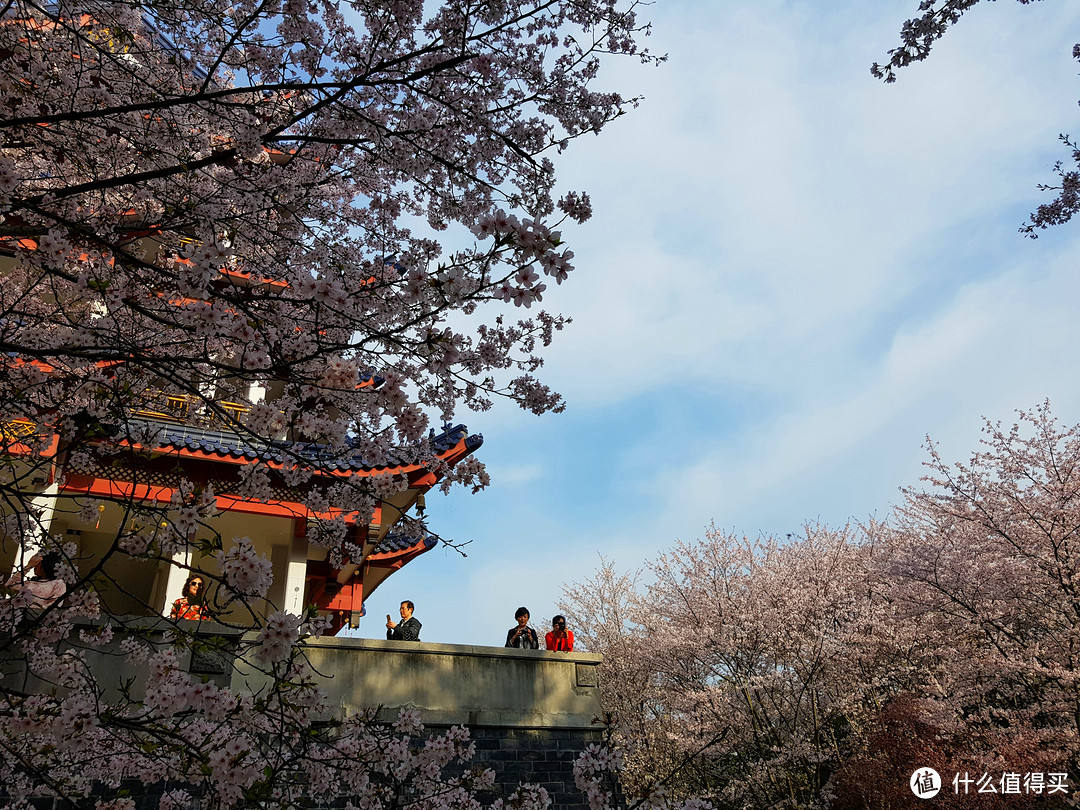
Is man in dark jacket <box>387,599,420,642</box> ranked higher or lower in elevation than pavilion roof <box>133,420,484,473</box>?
lower

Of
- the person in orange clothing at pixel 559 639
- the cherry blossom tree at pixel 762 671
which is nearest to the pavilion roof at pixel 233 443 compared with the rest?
the person in orange clothing at pixel 559 639

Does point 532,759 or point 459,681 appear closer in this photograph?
point 532,759

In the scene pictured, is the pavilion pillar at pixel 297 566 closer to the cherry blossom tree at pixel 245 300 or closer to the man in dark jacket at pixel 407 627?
the man in dark jacket at pixel 407 627

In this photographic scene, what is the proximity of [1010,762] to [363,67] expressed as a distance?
1309 cm

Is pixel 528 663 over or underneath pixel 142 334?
underneath

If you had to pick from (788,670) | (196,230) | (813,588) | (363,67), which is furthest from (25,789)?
(813,588)

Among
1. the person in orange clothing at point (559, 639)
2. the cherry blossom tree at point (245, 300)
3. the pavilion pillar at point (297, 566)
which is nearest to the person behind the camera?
the cherry blossom tree at point (245, 300)

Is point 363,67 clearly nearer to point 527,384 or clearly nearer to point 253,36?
point 253,36

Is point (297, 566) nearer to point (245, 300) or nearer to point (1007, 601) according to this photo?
point (245, 300)

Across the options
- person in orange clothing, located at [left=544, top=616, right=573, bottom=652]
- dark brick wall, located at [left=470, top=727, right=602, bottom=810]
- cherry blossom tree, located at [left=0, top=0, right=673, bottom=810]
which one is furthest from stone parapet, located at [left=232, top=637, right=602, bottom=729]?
cherry blossom tree, located at [left=0, top=0, right=673, bottom=810]

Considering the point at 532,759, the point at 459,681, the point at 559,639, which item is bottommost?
the point at 532,759

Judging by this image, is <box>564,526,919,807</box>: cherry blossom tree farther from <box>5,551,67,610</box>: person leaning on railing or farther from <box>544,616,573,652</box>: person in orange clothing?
<box>5,551,67,610</box>: person leaning on railing

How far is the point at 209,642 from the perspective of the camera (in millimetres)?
3086

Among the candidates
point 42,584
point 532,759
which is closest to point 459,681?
point 532,759
